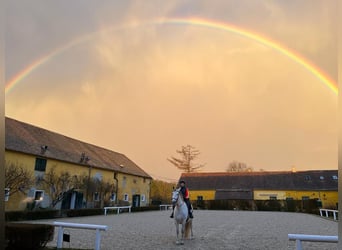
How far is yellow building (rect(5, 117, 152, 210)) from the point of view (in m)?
23.6

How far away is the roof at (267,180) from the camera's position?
1864 inches

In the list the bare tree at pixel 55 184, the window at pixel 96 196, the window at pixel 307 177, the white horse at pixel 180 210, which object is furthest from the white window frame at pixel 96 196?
the window at pixel 307 177

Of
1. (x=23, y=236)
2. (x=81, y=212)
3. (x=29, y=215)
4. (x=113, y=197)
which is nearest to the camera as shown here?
(x=23, y=236)

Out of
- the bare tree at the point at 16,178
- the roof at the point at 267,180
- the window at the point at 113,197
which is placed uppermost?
the roof at the point at 267,180

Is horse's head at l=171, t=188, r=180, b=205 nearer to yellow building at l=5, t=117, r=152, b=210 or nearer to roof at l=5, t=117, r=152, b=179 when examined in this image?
yellow building at l=5, t=117, r=152, b=210

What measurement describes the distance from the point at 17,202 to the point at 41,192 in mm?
2928

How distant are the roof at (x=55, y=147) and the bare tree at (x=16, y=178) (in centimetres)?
136

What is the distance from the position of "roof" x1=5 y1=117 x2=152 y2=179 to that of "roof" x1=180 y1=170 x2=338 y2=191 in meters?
14.3

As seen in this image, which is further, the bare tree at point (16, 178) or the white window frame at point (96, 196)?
the white window frame at point (96, 196)

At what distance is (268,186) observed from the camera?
1929 inches

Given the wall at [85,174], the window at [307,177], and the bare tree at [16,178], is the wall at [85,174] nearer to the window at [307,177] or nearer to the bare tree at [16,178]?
the bare tree at [16,178]

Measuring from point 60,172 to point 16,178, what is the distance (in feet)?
18.3

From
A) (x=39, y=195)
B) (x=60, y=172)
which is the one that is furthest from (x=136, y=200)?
(x=39, y=195)

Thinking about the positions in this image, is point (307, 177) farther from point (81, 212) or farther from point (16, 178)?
point (16, 178)
